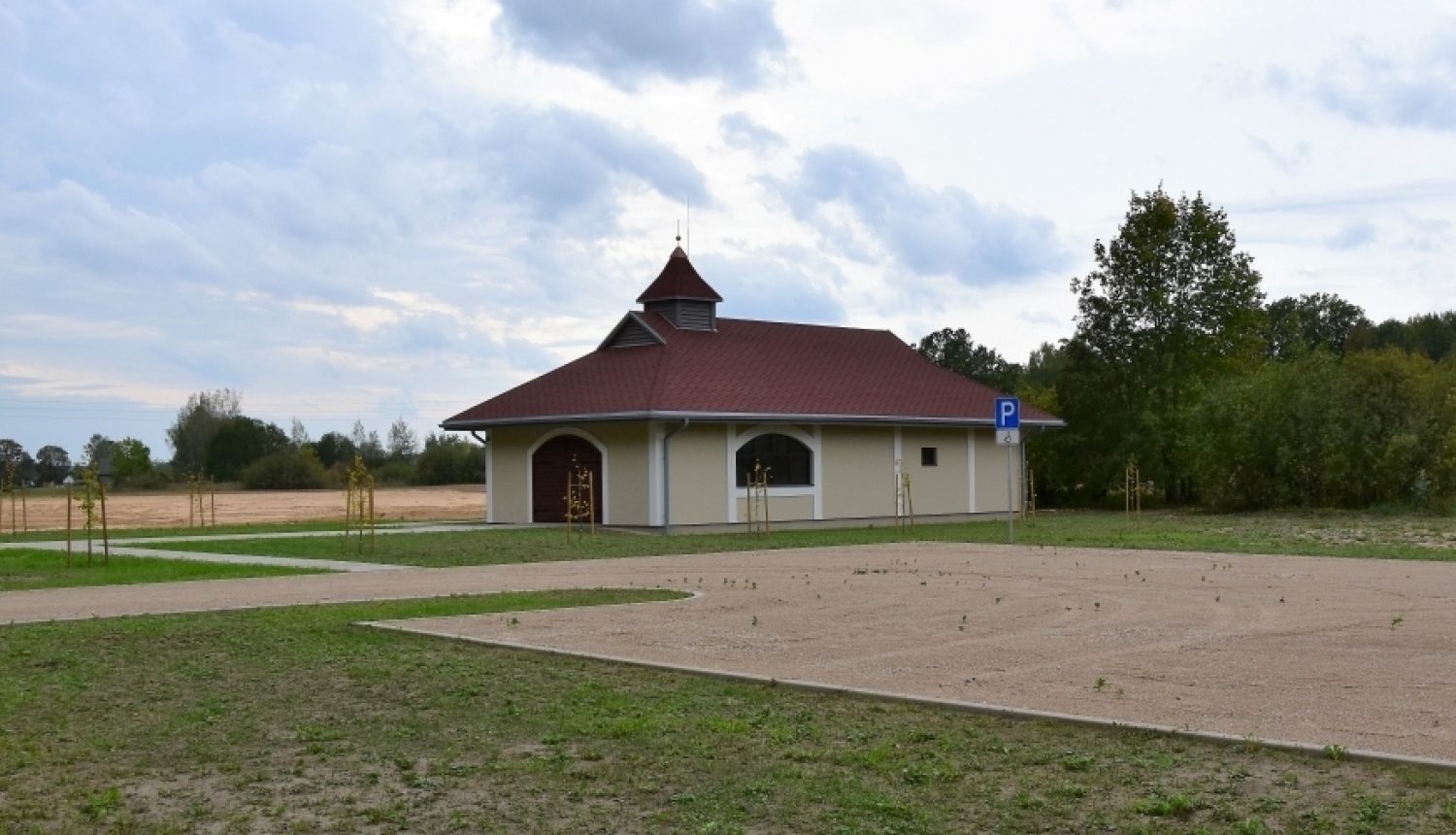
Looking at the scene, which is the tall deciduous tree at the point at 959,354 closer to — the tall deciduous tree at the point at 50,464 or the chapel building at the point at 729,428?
the chapel building at the point at 729,428

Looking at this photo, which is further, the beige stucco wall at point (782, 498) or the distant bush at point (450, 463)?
the distant bush at point (450, 463)

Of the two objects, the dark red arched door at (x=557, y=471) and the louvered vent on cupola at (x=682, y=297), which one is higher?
the louvered vent on cupola at (x=682, y=297)

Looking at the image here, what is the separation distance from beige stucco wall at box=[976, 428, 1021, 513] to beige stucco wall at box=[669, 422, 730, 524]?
879 centimetres

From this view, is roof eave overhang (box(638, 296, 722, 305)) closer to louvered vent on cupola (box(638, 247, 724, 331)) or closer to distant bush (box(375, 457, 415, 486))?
louvered vent on cupola (box(638, 247, 724, 331))

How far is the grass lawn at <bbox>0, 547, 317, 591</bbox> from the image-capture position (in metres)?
19.9

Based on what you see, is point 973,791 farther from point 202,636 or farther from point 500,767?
point 202,636

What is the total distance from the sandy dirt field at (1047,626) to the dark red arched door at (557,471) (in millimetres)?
11826

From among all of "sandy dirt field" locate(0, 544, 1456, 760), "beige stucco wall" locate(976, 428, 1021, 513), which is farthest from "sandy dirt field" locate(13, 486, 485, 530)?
"sandy dirt field" locate(0, 544, 1456, 760)

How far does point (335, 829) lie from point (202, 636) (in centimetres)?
686

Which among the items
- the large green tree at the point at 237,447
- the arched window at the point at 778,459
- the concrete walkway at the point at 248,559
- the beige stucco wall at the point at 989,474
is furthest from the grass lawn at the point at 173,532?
the large green tree at the point at 237,447

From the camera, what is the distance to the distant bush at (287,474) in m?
81.8

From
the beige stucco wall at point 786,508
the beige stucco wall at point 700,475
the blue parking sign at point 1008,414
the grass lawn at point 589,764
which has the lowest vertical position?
the grass lawn at point 589,764

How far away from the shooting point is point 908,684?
33.9 feet

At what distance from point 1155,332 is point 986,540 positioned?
2071 centimetres
